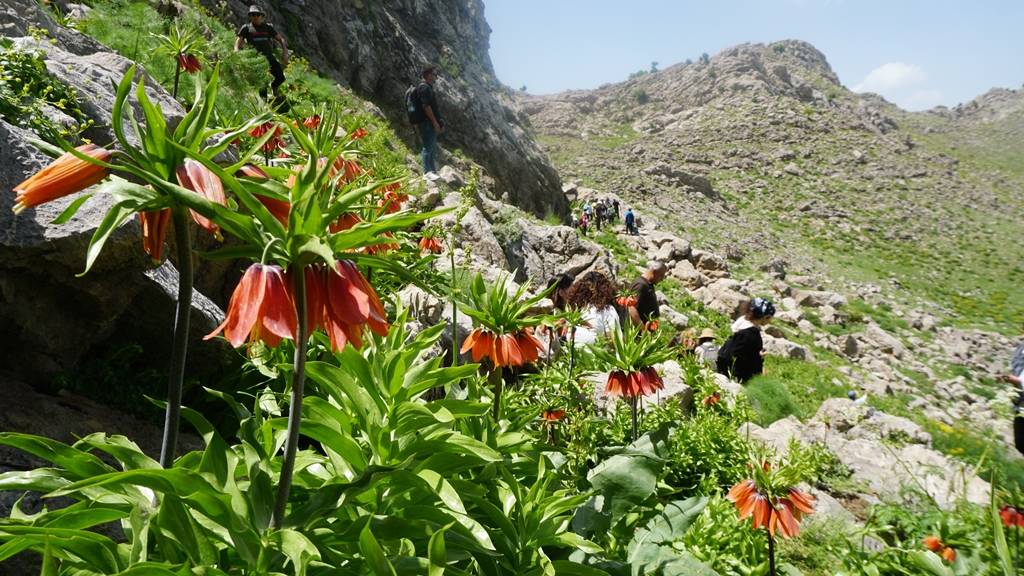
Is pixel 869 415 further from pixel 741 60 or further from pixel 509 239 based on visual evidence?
pixel 741 60

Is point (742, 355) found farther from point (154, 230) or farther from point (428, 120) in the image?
point (154, 230)

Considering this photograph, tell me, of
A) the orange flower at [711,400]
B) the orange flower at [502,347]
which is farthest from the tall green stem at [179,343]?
the orange flower at [711,400]

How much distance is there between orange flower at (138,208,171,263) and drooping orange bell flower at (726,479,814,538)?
264 cm

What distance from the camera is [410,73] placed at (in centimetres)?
1706

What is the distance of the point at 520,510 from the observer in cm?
157

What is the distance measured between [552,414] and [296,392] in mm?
2320

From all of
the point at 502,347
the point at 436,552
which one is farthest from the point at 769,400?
the point at 436,552

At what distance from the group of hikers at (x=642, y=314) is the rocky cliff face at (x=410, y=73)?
8.31 meters

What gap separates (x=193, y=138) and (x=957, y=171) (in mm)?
61196

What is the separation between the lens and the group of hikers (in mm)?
5500

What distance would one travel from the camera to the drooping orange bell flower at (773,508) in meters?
2.48

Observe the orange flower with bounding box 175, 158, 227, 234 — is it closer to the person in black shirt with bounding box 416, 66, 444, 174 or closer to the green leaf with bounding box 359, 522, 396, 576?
the green leaf with bounding box 359, 522, 396, 576

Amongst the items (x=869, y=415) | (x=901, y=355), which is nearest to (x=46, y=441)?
(x=869, y=415)

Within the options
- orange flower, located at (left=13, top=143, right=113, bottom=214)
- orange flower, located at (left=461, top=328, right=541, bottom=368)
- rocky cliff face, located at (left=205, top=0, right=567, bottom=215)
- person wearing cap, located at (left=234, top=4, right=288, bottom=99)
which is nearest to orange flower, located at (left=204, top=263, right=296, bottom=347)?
orange flower, located at (left=13, top=143, right=113, bottom=214)
